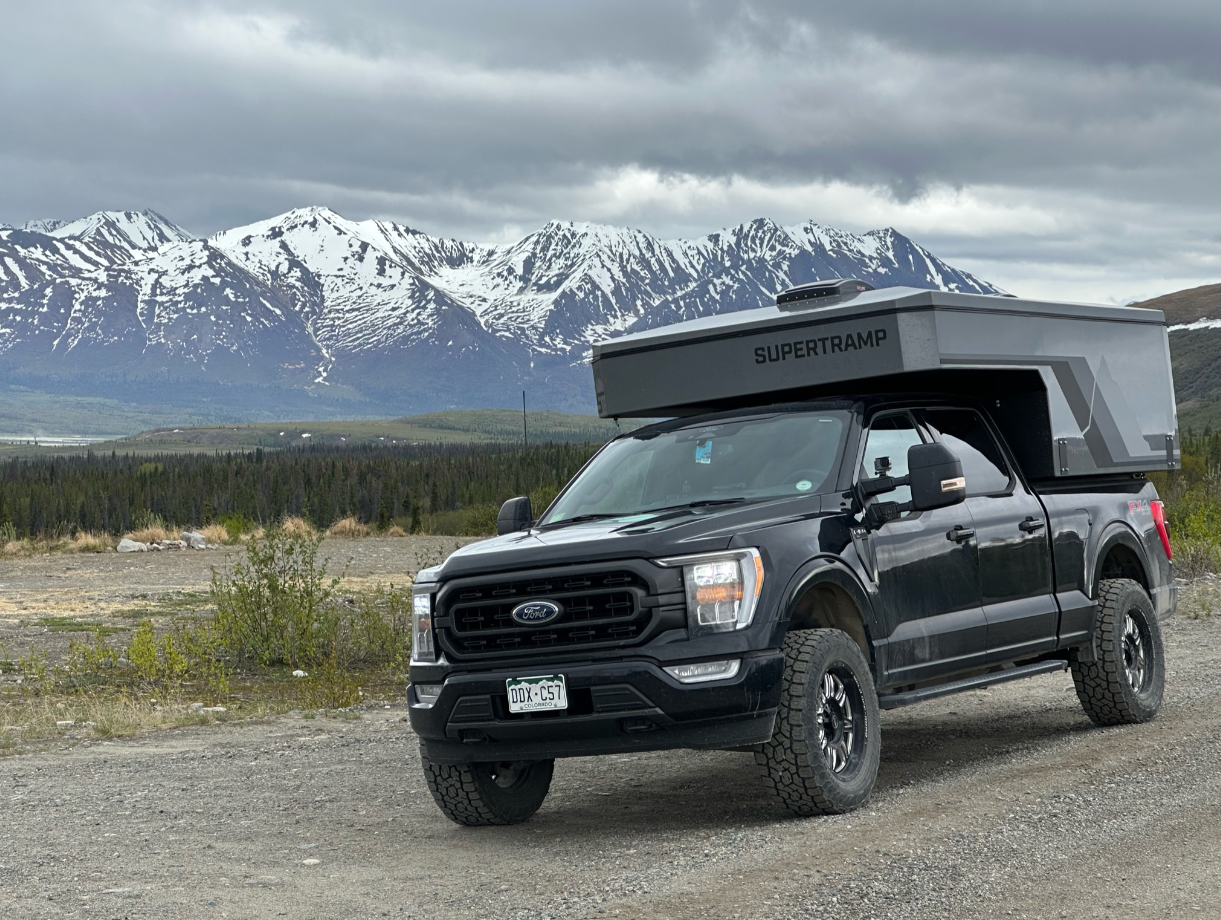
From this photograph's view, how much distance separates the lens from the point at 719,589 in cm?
722

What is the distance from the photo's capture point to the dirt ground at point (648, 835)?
A: 6.12m

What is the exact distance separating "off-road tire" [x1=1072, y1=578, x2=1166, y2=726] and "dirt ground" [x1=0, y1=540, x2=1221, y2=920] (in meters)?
0.15

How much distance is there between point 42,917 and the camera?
6387mm

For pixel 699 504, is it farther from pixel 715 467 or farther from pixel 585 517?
pixel 585 517

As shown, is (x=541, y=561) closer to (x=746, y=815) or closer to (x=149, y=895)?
(x=746, y=815)

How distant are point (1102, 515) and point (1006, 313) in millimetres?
1693

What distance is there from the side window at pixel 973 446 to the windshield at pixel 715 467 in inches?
40.6

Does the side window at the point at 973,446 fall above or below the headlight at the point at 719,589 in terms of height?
above

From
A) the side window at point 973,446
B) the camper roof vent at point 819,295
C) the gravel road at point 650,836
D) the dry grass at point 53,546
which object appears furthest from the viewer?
the dry grass at point 53,546

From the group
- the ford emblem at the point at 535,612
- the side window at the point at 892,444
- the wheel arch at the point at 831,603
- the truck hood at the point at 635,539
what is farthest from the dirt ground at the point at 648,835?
the side window at the point at 892,444

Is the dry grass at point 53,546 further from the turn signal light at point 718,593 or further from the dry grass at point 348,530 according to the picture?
the turn signal light at point 718,593

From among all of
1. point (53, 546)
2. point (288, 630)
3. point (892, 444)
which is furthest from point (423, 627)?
point (53, 546)

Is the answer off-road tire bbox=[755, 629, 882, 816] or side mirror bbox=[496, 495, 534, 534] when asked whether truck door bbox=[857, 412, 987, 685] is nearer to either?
off-road tire bbox=[755, 629, 882, 816]

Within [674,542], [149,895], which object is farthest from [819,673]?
[149,895]
